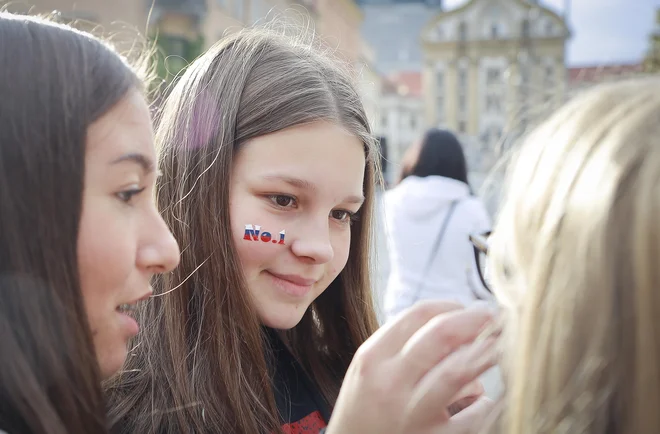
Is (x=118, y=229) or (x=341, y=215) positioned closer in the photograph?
(x=118, y=229)

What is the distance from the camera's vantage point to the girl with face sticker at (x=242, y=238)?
139 centimetres

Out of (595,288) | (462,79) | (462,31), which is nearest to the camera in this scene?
(595,288)

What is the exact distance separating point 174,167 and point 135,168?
519mm

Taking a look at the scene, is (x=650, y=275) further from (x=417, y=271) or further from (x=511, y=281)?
(x=417, y=271)

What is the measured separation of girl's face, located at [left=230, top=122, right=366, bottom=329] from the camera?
142 cm

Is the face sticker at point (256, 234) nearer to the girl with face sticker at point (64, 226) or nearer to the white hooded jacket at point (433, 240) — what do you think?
the girl with face sticker at point (64, 226)

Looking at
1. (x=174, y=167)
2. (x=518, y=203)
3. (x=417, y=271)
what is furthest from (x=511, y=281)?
(x=417, y=271)

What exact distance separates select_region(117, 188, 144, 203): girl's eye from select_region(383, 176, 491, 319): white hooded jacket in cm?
264

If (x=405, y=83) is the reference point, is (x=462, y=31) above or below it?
above

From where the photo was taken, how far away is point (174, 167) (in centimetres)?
157

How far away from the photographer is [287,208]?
1448 mm

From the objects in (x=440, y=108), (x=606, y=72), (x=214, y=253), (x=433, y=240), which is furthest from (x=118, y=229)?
(x=440, y=108)

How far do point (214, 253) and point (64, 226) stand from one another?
0.50 meters

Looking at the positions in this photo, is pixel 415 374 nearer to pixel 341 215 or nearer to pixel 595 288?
pixel 595 288
